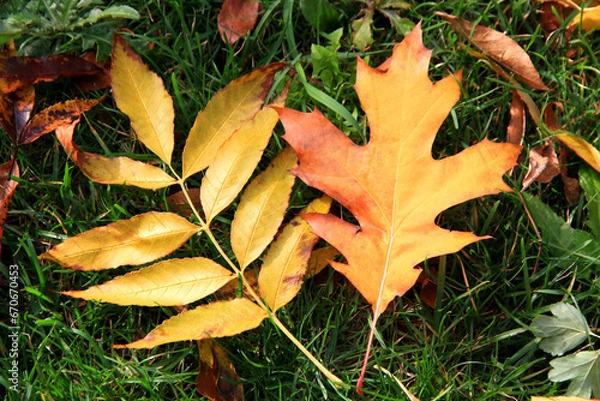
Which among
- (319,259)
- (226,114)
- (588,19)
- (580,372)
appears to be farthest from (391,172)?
(588,19)

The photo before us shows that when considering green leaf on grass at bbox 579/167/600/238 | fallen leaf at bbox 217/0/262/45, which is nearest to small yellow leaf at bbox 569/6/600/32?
green leaf on grass at bbox 579/167/600/238

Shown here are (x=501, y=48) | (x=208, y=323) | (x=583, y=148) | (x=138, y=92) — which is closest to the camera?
(x=208, y=323)

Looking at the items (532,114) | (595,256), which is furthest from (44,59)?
(595,256)

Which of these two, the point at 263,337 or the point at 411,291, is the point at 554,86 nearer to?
the point at 411,291

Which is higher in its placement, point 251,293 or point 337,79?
point 337,79

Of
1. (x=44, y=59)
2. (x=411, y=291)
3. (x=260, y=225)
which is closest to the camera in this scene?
(x=260, y=225)

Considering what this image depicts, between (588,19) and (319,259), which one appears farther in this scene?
(588,19)

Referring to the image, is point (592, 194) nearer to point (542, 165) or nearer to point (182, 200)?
point (542, 165)
